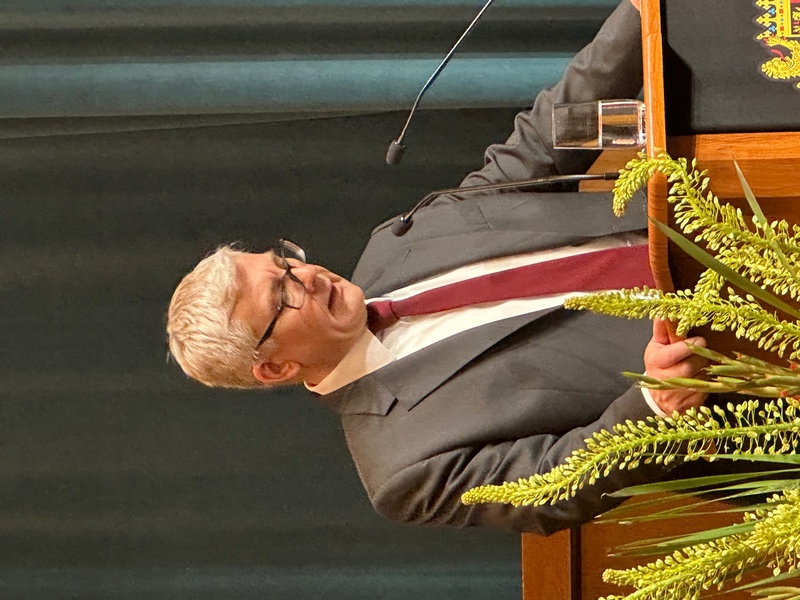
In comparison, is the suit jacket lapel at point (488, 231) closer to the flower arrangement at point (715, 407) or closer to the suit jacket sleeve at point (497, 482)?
the suit jacket sleeve at point (497, 482)

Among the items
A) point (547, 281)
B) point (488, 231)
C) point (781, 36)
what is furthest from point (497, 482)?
point (781, 36)

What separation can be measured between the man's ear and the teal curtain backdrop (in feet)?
2.03

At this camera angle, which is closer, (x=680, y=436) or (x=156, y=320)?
(x=680, y=436)

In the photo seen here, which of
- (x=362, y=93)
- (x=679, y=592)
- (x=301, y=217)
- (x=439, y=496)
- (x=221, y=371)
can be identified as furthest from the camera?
(x=301, y=217)

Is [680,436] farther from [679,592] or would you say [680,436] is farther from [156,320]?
[156,320]

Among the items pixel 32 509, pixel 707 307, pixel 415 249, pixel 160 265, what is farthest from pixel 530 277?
pixel 32 509

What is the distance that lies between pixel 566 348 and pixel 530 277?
0.12 meters

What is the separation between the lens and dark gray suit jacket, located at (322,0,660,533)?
125 centimetres

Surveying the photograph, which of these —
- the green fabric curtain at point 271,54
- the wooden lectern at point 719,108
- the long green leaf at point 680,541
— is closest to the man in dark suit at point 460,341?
the wooden lectern at point 719,108

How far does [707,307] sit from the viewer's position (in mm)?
524

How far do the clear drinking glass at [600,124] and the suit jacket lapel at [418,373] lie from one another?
28cm

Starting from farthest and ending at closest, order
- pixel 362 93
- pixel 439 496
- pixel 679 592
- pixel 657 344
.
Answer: pixel 362 93 < pixel 439 496 < pixel 657 344 < pixel 679 592

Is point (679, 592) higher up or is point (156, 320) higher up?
point (679, 592)

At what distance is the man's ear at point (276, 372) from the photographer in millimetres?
1486
